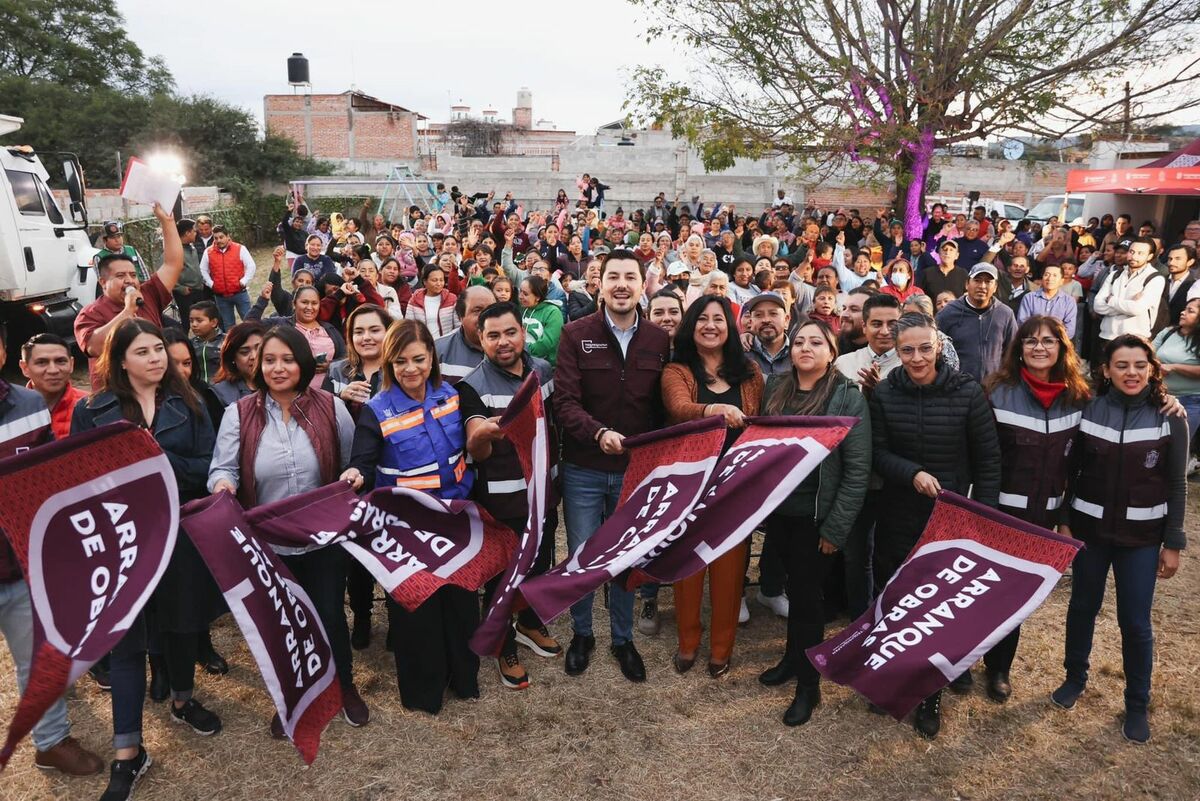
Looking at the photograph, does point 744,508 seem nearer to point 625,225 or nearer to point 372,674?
point 372,674

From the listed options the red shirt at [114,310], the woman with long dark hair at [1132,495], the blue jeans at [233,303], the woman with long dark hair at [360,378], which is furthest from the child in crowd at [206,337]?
the blue jeans at [233,303]

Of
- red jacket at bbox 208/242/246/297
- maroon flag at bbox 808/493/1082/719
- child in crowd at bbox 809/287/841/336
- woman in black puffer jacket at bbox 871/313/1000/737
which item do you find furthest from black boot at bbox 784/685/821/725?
red jacket at bbox 208/242/246/297

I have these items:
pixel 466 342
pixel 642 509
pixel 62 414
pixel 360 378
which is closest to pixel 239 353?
pixel 360 378

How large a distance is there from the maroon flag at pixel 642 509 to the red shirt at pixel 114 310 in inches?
117

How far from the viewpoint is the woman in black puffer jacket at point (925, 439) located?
375 cm

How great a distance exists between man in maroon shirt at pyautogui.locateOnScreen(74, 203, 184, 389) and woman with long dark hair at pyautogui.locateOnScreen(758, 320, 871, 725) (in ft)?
11.3

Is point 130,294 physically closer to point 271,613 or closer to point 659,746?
point 271,613

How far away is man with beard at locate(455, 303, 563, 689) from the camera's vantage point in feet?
13.1

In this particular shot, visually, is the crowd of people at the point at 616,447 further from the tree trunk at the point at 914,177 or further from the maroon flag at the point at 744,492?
the tree trunk at the point at 914,177

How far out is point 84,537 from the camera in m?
3.01

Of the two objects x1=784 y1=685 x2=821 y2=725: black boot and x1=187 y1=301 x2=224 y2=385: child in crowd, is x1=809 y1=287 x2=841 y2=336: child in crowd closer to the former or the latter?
x1=784 y1=685 x2=821 y2=725: black boot

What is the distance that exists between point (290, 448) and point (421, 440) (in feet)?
1.94

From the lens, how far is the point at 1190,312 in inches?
229

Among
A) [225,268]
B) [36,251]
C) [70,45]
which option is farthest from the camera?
[70,45]
